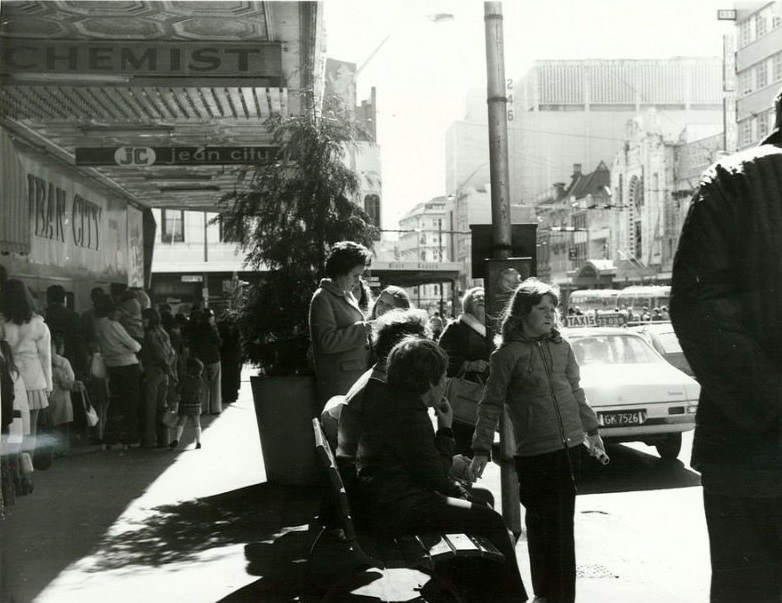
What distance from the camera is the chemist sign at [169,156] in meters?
9.91

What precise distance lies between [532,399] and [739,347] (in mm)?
2589

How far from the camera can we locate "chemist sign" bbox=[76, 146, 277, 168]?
9.91m

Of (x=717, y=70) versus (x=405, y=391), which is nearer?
(x=405, y=391)

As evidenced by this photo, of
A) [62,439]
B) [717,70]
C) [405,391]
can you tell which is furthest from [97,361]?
[717,70]

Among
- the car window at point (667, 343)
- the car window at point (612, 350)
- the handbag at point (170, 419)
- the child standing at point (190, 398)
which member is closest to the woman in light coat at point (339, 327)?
the child standing at point (190, 398)

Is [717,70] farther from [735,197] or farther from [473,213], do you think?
[735,197]

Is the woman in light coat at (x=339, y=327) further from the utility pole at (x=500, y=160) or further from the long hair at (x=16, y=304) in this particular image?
the long hair at (x=16, y=304)

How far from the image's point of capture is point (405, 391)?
170 inches

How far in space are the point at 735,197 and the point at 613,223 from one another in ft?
270

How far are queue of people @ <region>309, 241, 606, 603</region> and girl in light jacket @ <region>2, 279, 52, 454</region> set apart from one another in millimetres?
3608

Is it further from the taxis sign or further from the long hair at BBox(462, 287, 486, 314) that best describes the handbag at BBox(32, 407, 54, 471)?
the taxis sign

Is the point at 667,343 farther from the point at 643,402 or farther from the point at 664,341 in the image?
the point at 643,402

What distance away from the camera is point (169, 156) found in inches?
437

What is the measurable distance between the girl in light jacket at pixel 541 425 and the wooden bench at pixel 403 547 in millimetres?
388
